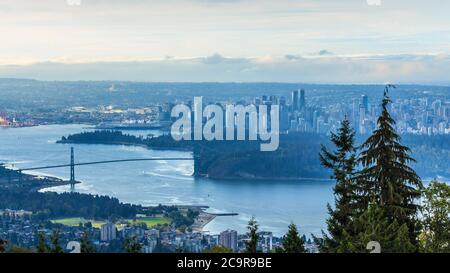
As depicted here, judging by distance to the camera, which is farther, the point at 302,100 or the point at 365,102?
the point at 302,100

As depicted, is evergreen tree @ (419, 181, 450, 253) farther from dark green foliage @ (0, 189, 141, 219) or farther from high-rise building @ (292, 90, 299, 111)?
dark green foliage @ (0, 189, 141, 219)

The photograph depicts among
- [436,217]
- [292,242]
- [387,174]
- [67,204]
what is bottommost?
[67,204]

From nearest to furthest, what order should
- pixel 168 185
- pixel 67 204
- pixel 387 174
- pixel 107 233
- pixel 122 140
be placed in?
pixel 387 174, pixel 107 233, pixel 67 204, pixel 168 185, pixel 122 140

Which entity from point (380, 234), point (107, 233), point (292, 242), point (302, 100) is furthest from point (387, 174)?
point (302, 100)

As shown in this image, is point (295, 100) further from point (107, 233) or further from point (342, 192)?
point (342, 192)

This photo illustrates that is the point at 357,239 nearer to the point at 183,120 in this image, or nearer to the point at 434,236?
the point at 434,236

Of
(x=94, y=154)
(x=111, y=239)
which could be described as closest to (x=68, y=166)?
(x=94, y=154)

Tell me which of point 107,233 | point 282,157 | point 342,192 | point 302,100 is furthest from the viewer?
point 282,157
